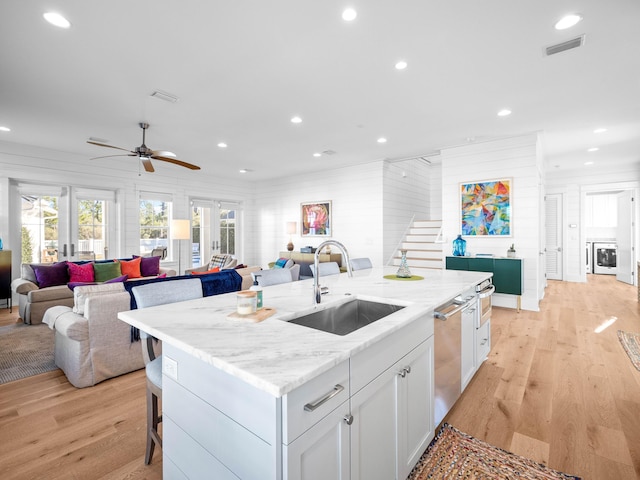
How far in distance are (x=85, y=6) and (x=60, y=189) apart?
200 inches

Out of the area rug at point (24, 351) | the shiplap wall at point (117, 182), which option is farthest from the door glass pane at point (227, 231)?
the area rug at point (24, 351)

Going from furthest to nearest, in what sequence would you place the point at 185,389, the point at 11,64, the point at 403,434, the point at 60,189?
the point at 60,189, the point at 11,64, the point at 403,434, the point at 185,389

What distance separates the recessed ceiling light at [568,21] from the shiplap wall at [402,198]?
4.36 metres

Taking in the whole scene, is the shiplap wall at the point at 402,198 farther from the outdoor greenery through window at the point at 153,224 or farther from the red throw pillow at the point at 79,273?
the red throw pillow at the point at 79,273

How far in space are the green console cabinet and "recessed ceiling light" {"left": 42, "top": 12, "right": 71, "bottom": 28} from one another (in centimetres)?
527

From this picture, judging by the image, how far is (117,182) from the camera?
6598 millimetres

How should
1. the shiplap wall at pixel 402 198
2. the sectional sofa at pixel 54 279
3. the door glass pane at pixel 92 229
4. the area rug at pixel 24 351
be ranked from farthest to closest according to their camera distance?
the shiplap wall at pixel 402 198 < the door glass pane at pixel 92 229 < the sectional sofa at pixel 54 279 < the area rug at pixel 24 351

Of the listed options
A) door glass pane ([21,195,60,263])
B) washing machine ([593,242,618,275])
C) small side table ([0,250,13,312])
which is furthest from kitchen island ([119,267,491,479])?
washing machine ([593,242,618,275])

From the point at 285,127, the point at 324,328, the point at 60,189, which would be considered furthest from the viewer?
the point at 60,189

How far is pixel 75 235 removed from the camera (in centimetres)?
614

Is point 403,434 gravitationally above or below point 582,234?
below

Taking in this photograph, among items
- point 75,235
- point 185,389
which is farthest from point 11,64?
point 75,235

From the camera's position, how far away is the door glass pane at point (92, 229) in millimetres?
6242

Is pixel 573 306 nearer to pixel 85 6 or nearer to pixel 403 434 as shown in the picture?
pixel 403 434
